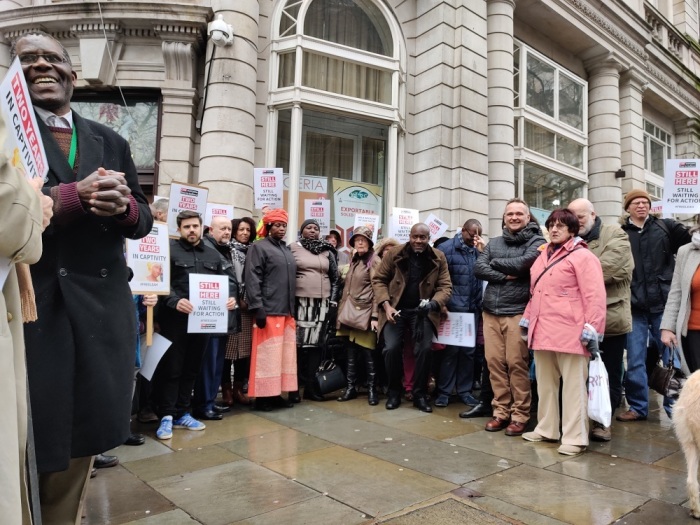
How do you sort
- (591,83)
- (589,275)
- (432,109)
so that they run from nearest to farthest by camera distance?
(589,275), (432,109), (591,83)

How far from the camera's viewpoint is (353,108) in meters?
10.5

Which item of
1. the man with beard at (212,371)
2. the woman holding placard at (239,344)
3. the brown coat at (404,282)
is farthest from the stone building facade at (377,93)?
the brown coat at (404,282)

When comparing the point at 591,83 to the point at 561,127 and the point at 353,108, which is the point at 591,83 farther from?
the point at 353,108

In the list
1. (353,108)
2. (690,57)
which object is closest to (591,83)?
(690,57)

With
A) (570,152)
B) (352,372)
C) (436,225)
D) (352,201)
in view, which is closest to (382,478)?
(352,372)

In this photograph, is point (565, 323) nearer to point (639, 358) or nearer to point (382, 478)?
point (639, 358)

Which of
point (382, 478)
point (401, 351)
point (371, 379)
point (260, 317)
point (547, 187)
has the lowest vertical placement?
point (382, 478)

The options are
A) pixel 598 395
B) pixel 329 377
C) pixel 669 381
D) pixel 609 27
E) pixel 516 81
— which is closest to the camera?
pixel 669 381

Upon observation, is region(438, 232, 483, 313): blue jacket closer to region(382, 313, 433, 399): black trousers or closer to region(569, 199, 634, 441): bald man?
region(382, 313, 433, 399): black trousers

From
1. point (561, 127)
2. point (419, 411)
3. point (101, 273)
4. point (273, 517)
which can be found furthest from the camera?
point (561, 127)

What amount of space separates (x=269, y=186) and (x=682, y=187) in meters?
5.68

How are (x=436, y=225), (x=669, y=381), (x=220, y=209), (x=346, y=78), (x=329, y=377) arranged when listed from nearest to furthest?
1. (x=669, y=381)
2. (x=329, y=377)
3. (x=220, y=209)
4. (x=436, y=225)
5. (x=346, y=78)

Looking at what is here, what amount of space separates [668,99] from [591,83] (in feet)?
13.9

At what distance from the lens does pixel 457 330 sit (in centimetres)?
595
